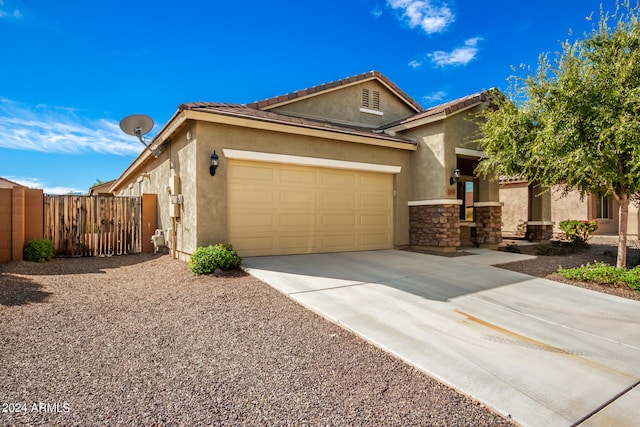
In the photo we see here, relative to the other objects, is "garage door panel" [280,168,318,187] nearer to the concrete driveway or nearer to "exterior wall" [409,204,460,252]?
the concrete driveway

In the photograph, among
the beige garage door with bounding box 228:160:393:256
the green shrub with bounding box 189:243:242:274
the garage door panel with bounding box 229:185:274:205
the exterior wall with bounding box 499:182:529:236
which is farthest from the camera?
the exterior wall with bounding box 499:182:529:236

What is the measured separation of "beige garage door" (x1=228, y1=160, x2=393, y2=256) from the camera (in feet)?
26.6

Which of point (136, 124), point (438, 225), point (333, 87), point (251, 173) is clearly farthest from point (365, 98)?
point (136, 124)

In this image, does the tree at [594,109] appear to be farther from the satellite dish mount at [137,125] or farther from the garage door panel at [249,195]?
the satellite dish mount at [137,125]

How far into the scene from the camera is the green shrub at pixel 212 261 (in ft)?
21.4

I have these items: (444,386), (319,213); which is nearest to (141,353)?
(444,386)

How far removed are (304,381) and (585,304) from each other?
498 centimetres

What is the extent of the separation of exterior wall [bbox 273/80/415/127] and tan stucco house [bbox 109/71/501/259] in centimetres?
5

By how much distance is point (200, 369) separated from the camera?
9.98 feet

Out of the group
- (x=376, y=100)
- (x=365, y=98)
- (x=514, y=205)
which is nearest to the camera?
(x=365, y=98)

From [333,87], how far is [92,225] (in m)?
9.12

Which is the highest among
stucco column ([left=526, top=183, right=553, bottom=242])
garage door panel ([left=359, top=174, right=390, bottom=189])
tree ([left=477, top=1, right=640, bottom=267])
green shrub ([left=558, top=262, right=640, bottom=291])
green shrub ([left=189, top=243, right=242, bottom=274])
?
tree ([left=477, top=1, right=640, bottom=267])

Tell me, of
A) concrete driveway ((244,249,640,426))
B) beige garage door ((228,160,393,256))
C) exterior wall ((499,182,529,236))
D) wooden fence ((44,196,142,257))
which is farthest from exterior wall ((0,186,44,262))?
exterior wall ((499,182,529,236))

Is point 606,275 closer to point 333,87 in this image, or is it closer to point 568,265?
point 568,265
